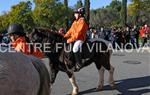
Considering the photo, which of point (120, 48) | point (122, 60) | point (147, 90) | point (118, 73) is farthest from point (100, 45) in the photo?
point (120, 48)

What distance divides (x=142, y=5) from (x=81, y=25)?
33154 mm

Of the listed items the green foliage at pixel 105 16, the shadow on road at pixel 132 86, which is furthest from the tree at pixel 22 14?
the green foliage at pixel 105 16

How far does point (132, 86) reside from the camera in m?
10.6

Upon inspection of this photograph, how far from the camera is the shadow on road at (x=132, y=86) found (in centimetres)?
995

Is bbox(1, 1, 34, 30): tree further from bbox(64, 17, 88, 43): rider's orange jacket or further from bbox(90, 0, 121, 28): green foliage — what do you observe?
bbox(64, 17, 88, 43): rider's orange jacket

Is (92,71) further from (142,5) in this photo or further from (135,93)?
(142,5)

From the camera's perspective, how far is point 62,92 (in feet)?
32.1

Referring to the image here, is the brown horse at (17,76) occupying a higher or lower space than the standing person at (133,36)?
higher

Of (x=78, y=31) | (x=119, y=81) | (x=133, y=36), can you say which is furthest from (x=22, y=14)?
(x=78, y=31)

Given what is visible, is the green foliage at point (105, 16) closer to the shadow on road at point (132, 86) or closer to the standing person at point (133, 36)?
the standing person at point (133, 36)

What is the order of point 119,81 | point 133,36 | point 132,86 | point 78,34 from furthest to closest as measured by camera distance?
point 133,36 < point 119,81 < point 132,86 < point 78,34

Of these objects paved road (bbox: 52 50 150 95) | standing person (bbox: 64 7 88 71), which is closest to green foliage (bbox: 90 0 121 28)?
paved road (bbox: 52 50 150 95)

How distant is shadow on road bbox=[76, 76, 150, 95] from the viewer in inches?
392

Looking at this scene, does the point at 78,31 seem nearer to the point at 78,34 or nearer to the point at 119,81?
the point at 78,34
